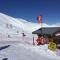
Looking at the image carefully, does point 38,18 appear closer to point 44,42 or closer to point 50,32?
point 50,32

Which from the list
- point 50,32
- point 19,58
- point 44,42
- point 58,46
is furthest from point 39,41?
point 19,58

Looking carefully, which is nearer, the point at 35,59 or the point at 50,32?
the point at 35,59

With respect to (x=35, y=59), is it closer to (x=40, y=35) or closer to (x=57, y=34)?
(x=57, y=34)

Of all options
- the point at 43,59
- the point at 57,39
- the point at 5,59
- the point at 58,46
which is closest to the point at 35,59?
the point at 43,59

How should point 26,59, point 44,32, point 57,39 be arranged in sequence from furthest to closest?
point 44,32
point 57,39
point 26,59

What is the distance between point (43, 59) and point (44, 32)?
13931 millimetres

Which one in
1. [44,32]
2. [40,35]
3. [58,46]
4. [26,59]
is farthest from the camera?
[40,35]

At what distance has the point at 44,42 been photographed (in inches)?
1374

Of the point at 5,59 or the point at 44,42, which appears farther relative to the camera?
the point at 44,42

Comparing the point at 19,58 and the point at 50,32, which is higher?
the point at 50,32

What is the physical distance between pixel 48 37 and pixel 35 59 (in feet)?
50.8

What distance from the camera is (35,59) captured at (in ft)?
63.2

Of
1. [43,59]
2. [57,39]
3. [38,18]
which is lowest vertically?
[43,59]

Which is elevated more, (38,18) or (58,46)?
(38,18)
